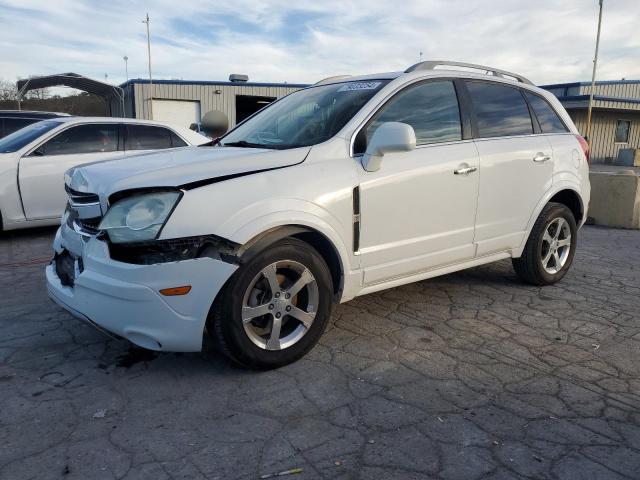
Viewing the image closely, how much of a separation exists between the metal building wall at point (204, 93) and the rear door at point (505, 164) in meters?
24.3

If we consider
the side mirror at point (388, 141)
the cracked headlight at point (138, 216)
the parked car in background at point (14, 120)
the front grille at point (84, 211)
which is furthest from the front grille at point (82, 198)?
the parked car in background at point (14, 120)

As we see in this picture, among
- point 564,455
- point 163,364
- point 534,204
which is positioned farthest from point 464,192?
point 163,364

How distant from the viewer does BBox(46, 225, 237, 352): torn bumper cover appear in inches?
104

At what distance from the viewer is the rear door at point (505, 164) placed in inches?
159

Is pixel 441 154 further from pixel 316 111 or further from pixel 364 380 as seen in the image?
pixel 364 380

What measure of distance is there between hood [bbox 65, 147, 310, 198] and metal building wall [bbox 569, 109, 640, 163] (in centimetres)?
2877

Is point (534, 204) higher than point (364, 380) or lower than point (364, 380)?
higher

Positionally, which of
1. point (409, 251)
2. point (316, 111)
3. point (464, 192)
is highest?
point (316, 111)

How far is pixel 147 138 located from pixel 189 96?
21840mm

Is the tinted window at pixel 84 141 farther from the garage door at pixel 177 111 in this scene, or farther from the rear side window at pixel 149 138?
the garage door at pixel 177 111

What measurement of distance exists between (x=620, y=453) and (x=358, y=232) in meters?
1.76

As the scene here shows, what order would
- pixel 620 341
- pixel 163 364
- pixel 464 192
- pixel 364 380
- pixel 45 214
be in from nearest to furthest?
1. pixel 364 380
2. pixel 163 364
3. pixel 620 341
4. pixel 464 192
5. pixel 45 214

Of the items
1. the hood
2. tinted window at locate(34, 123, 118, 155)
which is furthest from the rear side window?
the hood

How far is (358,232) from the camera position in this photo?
329 cm
